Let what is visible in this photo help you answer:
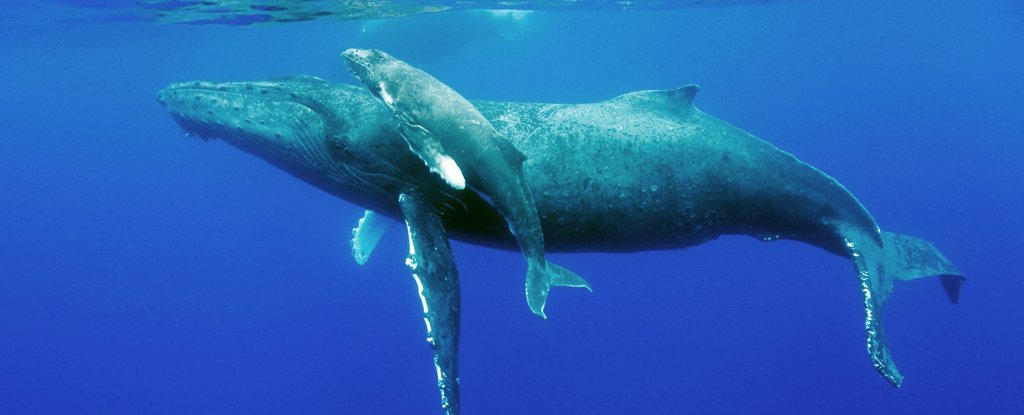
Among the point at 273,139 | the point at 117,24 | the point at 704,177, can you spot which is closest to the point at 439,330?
the point at 273,139

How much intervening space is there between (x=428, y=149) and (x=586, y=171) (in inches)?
79.8

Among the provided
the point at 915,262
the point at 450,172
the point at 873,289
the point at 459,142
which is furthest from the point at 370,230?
the point at 915,262

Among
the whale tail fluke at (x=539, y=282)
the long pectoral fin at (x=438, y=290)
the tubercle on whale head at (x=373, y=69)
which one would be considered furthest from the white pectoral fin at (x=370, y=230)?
the whale tail fluke at (x=539, y=282)

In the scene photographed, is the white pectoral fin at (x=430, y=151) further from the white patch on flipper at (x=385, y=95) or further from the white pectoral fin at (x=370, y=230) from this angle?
the white pectoral fin at (x=370, y=230)

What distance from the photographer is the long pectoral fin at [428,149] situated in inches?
194

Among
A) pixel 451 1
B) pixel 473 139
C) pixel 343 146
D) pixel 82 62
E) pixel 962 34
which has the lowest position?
pixel 82 62

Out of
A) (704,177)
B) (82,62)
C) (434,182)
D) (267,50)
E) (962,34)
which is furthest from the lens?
(962,34)

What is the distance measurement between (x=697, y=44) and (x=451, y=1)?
150 feet

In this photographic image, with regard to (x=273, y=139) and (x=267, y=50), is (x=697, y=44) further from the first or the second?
(x=273, y=139)

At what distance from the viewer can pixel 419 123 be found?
524cm

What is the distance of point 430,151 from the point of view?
201 inches

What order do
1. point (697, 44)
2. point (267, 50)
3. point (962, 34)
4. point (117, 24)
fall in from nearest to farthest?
point (117, 24)
point (267, 50)
point (962, 34)
point (697, 44)

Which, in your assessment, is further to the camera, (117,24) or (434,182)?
(117,24)

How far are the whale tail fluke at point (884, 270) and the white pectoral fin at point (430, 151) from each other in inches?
185
